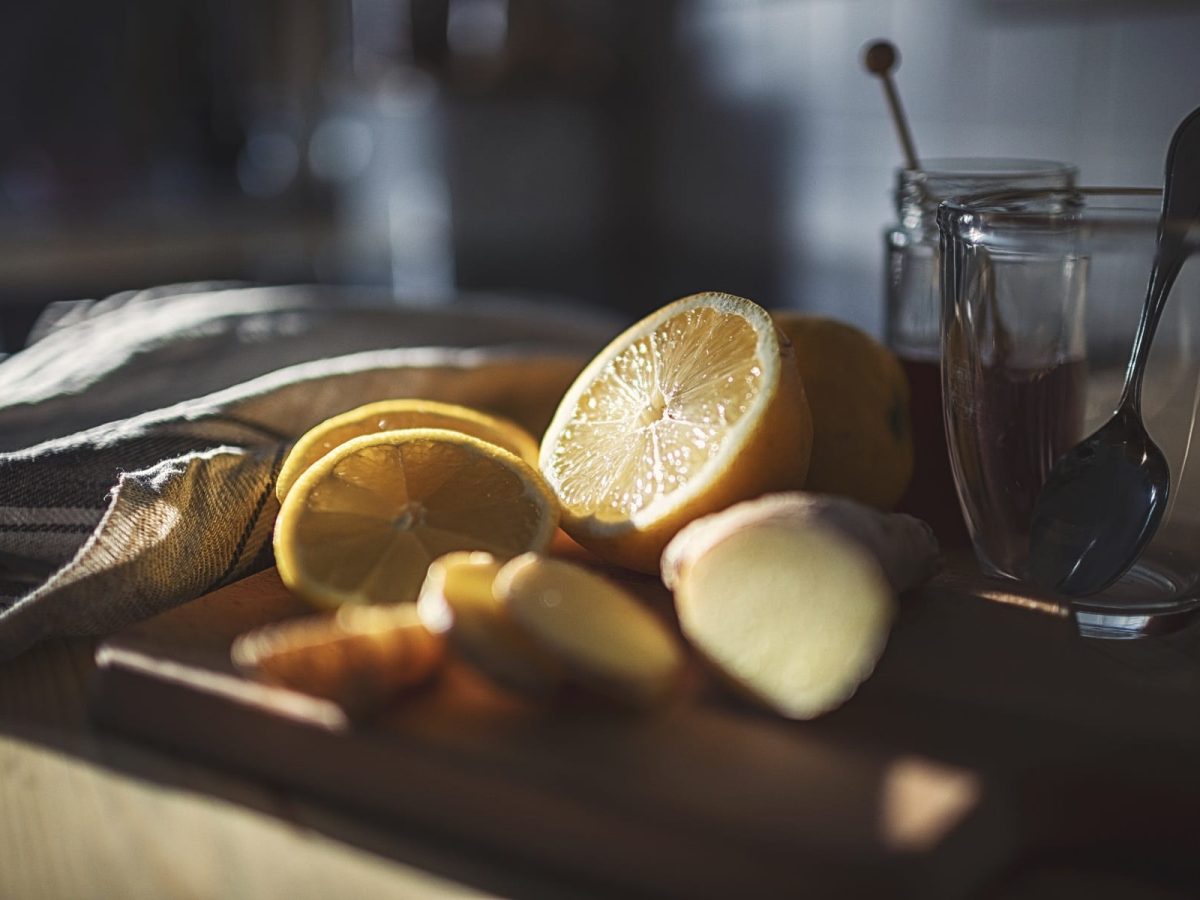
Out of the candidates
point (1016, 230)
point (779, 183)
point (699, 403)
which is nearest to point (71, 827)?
point (699, 403)

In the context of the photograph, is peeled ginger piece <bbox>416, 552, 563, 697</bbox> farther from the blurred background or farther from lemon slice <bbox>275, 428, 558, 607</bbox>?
the blurred background

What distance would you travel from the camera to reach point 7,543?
526 mm

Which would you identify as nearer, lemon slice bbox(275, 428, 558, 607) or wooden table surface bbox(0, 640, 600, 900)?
wooden table surface bbox(0, 640, 600, 900)

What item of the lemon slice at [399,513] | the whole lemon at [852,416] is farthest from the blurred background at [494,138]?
the lemon slice at [399,513]

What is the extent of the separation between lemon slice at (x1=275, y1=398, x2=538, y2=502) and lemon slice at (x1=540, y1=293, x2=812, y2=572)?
39mm

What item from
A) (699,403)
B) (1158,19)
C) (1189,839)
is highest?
(1158,19)

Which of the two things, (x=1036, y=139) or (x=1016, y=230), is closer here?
(x=1016, y=230)

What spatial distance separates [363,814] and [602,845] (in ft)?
0.28

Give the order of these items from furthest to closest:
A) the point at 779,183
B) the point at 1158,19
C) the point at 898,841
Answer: the point at 779,183
the point at 1158,19
the point at 898,841

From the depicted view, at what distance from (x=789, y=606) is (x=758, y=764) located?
2.3 inches

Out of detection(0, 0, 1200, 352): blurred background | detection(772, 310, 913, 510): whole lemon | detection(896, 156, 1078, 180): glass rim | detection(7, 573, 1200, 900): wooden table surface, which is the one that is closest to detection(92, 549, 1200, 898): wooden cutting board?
detection(7, 573, 1200, 900): wooden table surface

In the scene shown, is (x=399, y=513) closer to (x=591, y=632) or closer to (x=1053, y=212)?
(x=591, y=632)

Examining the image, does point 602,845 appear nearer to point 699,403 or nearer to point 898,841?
point 898,841

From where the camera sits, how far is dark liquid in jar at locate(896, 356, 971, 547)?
2.06ft
